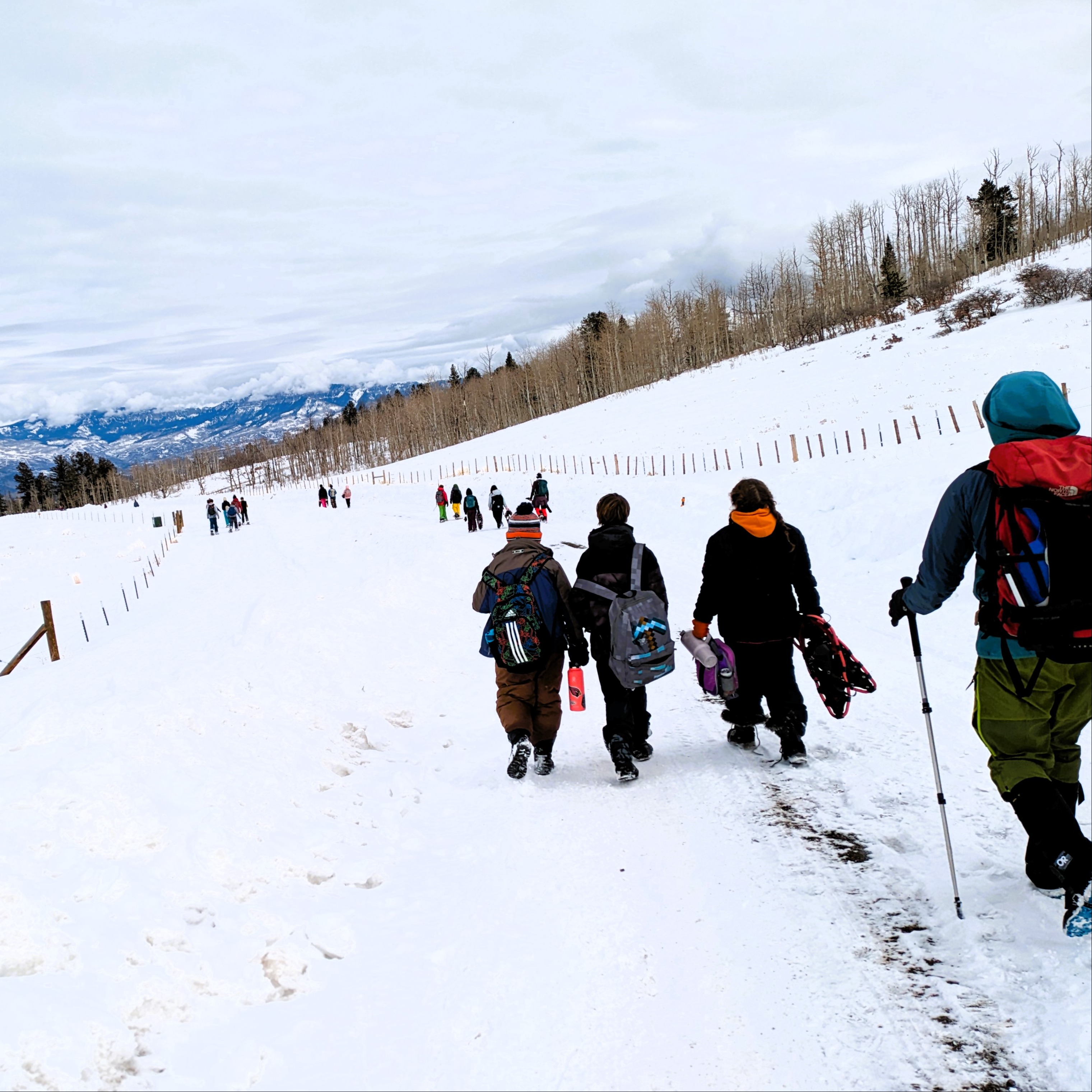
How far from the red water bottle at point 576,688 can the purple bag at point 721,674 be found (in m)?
0.84

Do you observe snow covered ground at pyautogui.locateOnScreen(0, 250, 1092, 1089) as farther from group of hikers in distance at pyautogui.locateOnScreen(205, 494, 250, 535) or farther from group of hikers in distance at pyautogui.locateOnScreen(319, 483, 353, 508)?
group of hikers in distance at pyautogui.locateOnScreen(319, 483, 353, 508)

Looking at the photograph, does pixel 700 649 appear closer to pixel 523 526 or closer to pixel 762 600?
pixel 762 600

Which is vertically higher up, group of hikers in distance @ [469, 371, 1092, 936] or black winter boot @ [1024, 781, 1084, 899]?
group of hikers in distance @ [469, 371, 1092, 936]

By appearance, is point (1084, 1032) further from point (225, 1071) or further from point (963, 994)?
point (225, 1071)

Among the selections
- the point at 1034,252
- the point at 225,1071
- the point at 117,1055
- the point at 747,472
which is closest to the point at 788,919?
the point at 225,1071

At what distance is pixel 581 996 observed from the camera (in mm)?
2967

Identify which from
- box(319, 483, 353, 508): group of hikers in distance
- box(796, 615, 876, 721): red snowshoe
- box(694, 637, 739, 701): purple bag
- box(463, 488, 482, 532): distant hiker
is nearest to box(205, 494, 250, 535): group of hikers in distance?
box(319, 483, 353, 508): group of hikers in distance

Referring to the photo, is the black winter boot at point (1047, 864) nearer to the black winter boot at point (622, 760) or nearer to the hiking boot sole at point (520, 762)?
the black winter boot at point (622, 760)

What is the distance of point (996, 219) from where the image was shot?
67.6 meters

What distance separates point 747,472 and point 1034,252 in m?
55.0

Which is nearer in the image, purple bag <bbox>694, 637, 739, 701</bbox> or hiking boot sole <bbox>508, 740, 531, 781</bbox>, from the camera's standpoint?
purple bag <bbox>694, 637, 739, 701</bbox>

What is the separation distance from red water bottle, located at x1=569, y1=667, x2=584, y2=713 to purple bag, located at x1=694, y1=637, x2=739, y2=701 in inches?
33.2

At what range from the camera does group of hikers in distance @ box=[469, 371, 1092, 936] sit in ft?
8.71

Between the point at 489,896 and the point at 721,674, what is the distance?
2129 millimetres
